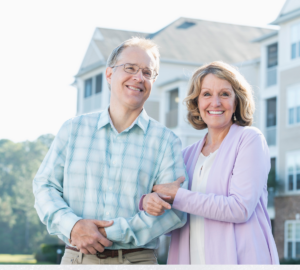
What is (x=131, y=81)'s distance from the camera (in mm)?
4180

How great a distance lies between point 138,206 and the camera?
4.00m

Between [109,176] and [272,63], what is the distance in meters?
26.9

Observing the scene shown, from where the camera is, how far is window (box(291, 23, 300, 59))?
26750 millimetres

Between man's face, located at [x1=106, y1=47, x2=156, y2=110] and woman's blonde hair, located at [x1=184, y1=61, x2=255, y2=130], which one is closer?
man's face, located at [x1=106, y1=47, x2=156, y2=110]

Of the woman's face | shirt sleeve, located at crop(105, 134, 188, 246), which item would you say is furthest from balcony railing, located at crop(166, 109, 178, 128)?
shirt sleeve, located at crop(105, 134, 188, 246)

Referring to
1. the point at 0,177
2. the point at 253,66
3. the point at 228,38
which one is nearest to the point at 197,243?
the point at 253,66

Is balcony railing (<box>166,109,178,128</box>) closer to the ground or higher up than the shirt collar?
higher up

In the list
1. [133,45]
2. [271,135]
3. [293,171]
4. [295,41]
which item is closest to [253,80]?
[271,135]

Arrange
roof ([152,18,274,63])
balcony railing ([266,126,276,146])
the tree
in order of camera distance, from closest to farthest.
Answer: balcony railing ([266,126,276,146]), roof ([152,18,274,63]), the tree

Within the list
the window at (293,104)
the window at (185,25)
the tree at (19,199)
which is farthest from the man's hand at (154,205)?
the tree at (19,199)

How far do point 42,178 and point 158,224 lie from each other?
3.06ft

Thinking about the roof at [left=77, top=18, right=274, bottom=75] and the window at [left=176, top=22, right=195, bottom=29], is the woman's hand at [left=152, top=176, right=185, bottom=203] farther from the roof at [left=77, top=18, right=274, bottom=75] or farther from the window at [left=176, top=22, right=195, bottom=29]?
the window at [left=176, top=22, right=195, bottom=29]

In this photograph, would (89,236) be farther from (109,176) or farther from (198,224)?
(198,224)

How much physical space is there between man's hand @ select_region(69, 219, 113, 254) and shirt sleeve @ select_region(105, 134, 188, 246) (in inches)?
2.4
